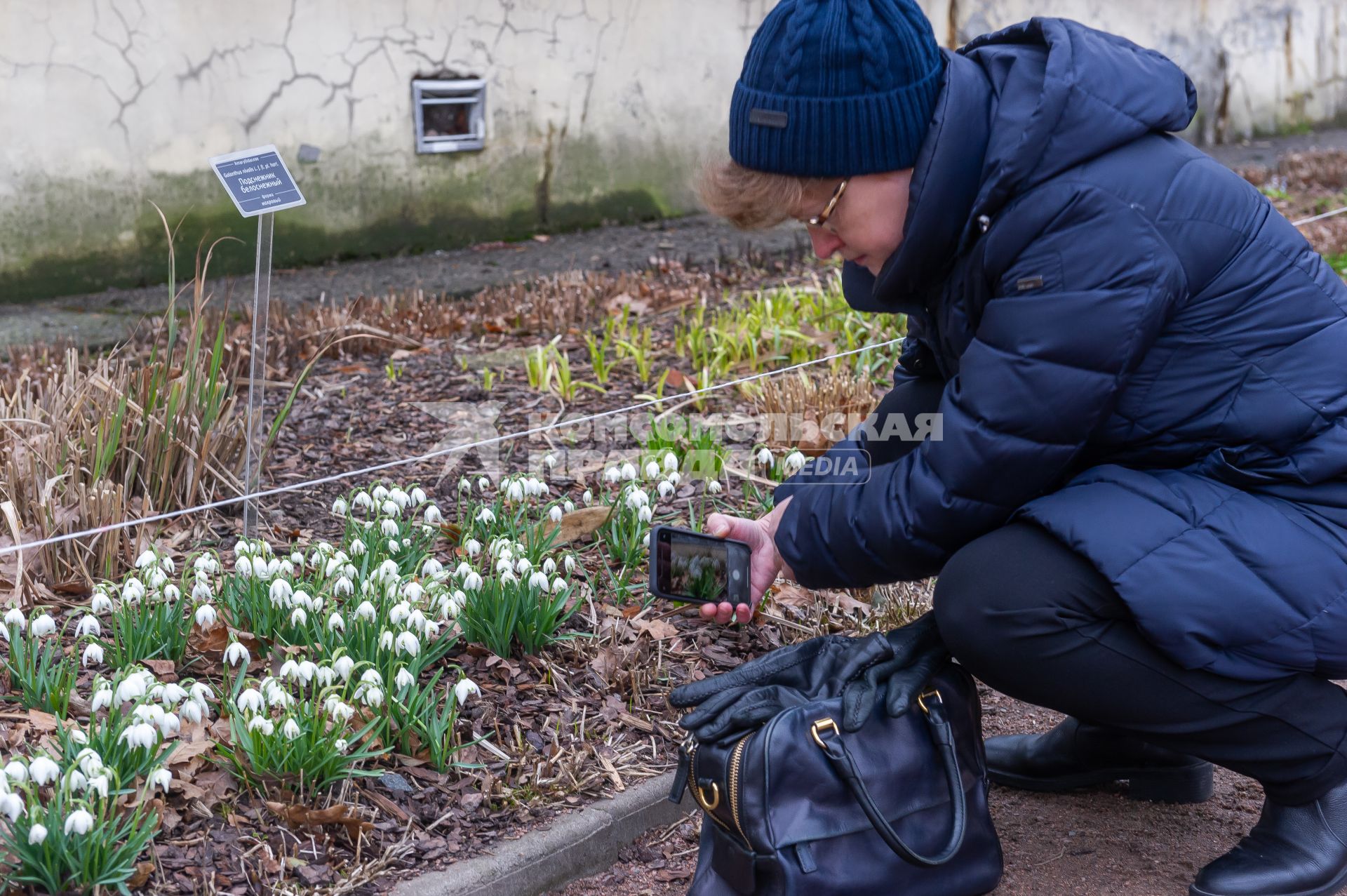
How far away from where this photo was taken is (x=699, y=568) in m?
2.57

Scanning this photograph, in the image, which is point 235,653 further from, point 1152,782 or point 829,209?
point 1152,782

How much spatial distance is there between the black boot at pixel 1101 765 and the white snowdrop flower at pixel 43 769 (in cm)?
172

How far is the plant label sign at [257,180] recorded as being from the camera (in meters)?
3.13

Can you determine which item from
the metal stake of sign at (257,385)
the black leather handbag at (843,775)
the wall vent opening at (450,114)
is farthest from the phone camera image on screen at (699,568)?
the wall vent opening at (450,114)

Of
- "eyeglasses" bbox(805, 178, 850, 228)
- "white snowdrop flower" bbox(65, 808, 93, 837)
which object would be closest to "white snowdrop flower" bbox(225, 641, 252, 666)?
"white snowdrop flower" bbox(65, 808, 93, 837)

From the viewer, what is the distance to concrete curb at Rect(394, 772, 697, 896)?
2201mm

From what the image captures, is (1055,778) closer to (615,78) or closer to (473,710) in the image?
(473,710)

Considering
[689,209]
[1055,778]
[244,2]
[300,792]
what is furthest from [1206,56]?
[300,792]

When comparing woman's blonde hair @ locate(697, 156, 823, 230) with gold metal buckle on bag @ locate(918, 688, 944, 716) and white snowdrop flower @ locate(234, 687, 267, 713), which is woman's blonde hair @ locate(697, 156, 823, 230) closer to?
gold metal buckle on bag @ locate(918, 688, 944, 716)

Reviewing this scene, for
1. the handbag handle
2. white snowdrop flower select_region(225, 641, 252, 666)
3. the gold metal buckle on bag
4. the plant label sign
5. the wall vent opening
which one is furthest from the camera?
the wall vent opening

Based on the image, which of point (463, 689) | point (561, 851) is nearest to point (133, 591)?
point (463, 689)

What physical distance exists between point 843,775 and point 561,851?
61cm

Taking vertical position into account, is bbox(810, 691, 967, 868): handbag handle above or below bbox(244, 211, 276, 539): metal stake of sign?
below

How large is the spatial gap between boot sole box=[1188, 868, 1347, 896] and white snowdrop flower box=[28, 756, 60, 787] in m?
1.88
